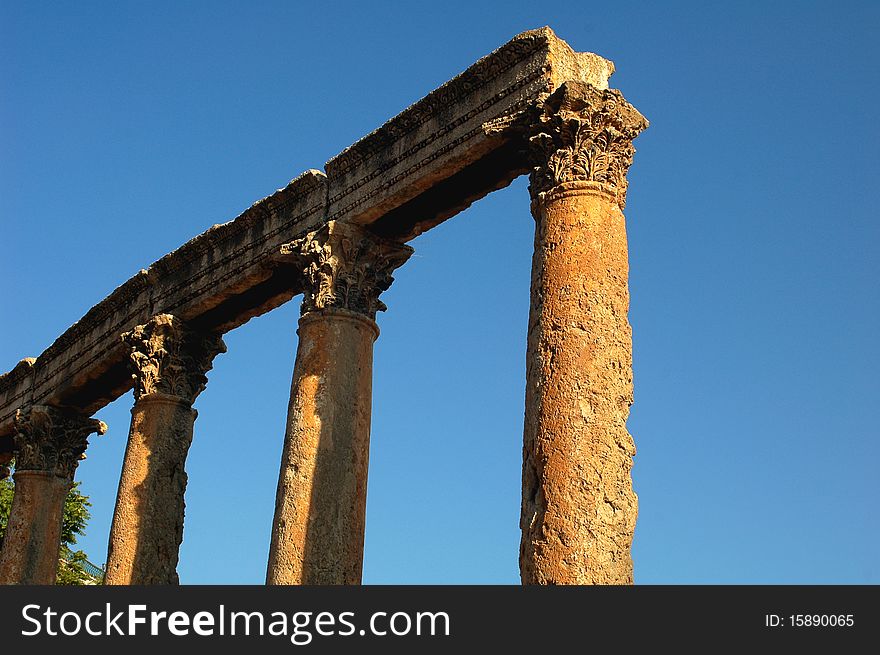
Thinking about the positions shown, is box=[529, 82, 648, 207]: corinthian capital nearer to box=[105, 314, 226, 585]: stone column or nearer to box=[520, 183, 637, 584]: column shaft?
box=[520, 183, 637, 584]: column shaft

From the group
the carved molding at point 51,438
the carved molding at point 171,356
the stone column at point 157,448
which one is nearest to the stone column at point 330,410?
the carved molding at point 171,356

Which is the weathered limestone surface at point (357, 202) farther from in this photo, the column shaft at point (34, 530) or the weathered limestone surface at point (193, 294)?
the column shaft at point (34, 530)

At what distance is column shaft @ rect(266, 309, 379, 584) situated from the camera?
48.8ft

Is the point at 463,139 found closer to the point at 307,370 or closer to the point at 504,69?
the point at 504,69

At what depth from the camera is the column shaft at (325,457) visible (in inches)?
586

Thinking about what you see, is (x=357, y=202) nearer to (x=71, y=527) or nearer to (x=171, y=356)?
(x=171, y=356)

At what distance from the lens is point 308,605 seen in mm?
12367

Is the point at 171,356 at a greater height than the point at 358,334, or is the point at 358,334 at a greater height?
the point at 171,356

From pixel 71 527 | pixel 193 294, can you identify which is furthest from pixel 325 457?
pixel 71 527

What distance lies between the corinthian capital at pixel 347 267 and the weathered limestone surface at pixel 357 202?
24 centimetres

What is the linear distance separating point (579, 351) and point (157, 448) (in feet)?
30.5

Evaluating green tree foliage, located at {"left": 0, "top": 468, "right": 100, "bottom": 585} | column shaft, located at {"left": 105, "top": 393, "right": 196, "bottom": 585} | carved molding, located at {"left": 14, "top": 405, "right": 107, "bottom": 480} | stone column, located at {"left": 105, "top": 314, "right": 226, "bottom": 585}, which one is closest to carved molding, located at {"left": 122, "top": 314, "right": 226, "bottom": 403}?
stone column, located at {"left": 105, "top": 314, "right": 226, "bottom": 585}

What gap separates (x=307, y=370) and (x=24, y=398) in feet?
36.1

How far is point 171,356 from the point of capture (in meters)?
19.6
